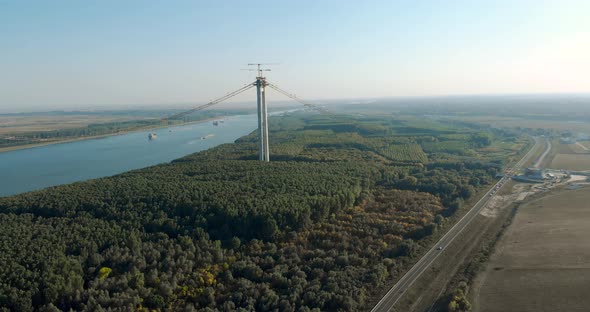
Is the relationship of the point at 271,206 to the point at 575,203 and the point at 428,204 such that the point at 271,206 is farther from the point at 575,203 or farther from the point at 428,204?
the point at 575,203

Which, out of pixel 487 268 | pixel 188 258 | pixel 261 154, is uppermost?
pixel 261 154

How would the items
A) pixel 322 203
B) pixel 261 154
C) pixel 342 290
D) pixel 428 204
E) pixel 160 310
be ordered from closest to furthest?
pixel 160 310 → pixel 342 290 → pixel 322 203 → pixel 428 204 → pixel 261 154

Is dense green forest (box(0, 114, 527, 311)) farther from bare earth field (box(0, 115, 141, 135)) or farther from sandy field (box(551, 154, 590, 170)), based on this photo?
bare earth field (box(0, 115, 141, 135))

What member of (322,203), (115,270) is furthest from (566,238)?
(115,270)

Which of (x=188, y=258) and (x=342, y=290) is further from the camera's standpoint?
(x=188, y=258)

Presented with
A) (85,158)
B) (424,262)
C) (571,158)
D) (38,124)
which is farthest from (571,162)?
(38,124)

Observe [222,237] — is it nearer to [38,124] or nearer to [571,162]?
[571,162]
